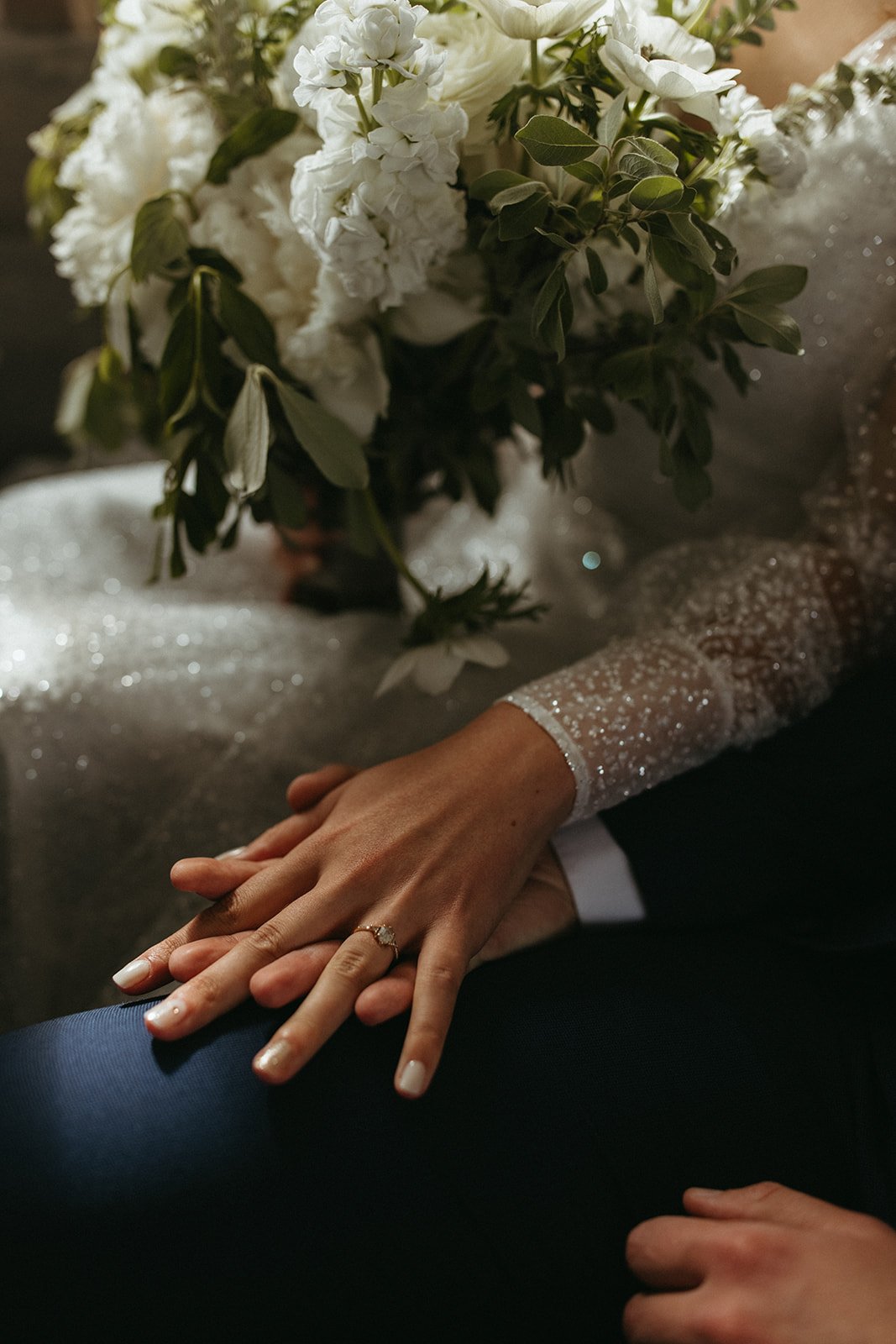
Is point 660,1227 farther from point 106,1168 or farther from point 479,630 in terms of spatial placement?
point 479,630

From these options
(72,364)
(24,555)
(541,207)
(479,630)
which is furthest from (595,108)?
(72,364)

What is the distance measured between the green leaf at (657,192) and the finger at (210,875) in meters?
0.44

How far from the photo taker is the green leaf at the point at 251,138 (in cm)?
63

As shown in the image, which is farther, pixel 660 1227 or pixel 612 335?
pixel 612 335

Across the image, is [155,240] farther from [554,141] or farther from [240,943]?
[240,943]

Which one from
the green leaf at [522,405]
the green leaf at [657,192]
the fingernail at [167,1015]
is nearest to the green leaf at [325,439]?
the green leaf at [522,405]

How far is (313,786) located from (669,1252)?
1.16ft

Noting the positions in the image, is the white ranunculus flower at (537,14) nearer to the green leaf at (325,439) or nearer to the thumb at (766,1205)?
the green leaf at (325,439)

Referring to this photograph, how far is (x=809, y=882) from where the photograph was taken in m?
0.70

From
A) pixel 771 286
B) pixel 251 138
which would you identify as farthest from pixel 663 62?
pixel 251 138

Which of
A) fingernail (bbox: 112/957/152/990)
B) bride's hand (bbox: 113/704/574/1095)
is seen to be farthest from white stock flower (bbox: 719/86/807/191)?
fingernail (bbox: 112/957/152/990)

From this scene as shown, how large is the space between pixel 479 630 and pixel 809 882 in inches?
11.6

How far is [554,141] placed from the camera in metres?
0.52

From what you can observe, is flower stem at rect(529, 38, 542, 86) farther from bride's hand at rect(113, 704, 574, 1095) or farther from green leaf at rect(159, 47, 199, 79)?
bride's hand at rect(113, 704, 574, 1095)
